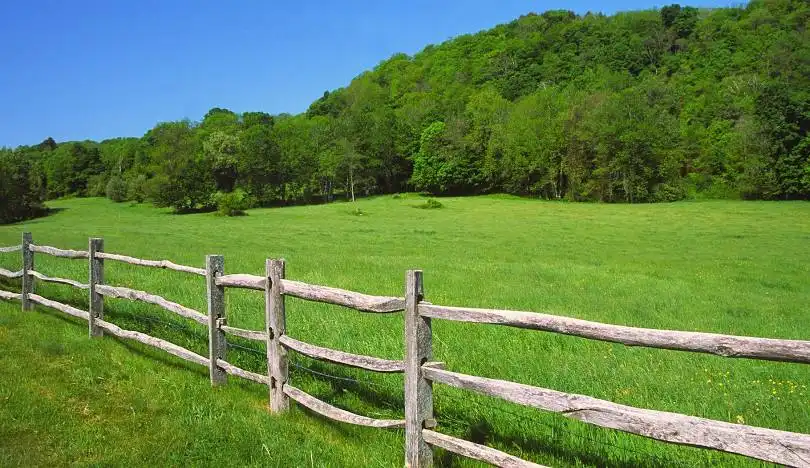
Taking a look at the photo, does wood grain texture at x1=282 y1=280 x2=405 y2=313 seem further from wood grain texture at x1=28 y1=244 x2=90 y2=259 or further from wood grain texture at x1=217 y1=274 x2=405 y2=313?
wood grain texture at x1=28 y1=244 x2=90 y2=259

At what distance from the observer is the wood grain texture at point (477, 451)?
449cm

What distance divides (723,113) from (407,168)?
50533mm

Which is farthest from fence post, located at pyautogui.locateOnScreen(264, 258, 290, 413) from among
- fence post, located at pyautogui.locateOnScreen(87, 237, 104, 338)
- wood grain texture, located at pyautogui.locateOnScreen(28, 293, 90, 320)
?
wood grain texture, located at pyautogui.locateOnScreen(28, 293, 90, 320)

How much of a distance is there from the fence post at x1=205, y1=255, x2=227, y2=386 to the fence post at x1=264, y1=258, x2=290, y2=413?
1296 mm

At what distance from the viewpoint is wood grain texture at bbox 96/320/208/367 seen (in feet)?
27.3

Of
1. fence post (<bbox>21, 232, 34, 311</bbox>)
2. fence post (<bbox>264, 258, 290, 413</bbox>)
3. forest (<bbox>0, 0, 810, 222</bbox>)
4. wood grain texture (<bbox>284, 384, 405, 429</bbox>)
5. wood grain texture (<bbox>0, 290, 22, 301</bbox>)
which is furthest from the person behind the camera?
forest (<bbox>0, 0, 810, 222</bbox>)

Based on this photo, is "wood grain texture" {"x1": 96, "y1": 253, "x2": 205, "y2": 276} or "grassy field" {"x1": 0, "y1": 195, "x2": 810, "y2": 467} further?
"wood grain texture" {"x1": 96, "y1": 253, "x2": 205, "y2": 276}

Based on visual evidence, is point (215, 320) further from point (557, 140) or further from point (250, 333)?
point (557, 140)

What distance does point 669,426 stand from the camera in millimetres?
3732

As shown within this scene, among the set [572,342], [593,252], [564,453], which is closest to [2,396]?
[564,453]

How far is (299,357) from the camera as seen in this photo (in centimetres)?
901

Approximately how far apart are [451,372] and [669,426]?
1.83m

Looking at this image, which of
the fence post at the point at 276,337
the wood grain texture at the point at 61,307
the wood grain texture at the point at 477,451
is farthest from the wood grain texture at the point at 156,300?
the wood grain texture at the point at 477,451

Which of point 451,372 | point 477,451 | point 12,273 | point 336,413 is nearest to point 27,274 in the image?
point 12,273
